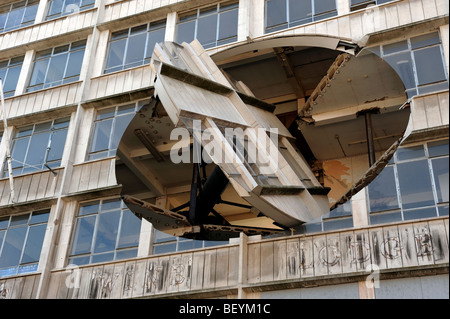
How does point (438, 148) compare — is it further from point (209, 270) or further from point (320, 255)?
point (209, 270)

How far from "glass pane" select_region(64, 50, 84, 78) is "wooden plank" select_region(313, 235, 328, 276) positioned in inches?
508

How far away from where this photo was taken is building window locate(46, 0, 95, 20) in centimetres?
2680

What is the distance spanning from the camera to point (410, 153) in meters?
17.6

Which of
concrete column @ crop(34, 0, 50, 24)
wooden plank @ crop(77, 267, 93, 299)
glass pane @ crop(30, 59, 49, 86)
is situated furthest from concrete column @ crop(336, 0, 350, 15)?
concrete column @ crop(34, 0, 50, 24)

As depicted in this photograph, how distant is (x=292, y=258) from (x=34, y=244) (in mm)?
9110

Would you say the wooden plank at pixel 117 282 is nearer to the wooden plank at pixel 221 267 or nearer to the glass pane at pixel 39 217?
the wooden plank at pixel 221 267

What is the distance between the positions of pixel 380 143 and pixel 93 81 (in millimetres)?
12348

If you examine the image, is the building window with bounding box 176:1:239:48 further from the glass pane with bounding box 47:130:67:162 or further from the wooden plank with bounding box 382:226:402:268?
the wooden plank with bounding box 382:226:402:268

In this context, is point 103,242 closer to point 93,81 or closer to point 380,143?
point 93,81

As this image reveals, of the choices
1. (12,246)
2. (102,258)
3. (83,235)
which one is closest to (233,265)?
(102,258)

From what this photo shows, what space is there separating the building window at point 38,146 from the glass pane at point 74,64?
231 centimetres

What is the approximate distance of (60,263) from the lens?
2003 centimetres

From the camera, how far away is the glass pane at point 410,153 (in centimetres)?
1750
